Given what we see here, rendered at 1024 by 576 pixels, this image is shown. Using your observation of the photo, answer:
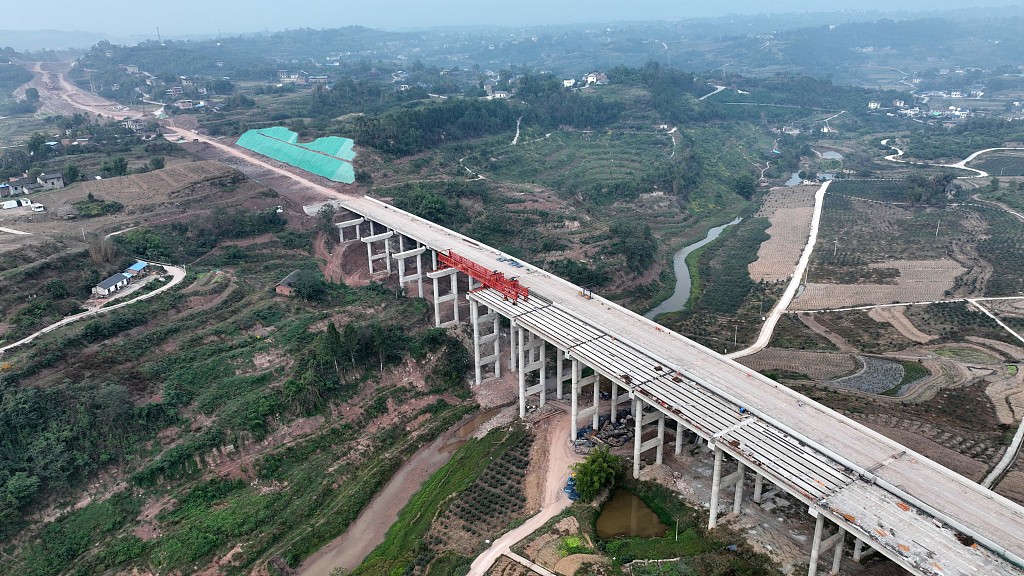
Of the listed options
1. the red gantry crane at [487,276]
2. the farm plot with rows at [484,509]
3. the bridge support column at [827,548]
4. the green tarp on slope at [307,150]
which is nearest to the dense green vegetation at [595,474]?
the farm plot with rows at [484,509]

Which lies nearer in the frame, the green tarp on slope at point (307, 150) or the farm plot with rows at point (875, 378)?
the farm plot with rows at point (875, 378)

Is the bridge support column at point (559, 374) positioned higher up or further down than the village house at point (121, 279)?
further down

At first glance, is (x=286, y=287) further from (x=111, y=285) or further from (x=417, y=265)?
(x=111, y=285)

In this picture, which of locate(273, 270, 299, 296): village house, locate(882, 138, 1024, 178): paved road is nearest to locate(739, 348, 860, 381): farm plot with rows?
locate(273, 270, 299, 296): village house

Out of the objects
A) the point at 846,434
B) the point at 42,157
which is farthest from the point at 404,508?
the point at 42,157

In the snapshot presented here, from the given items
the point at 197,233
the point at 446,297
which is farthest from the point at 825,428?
the point at 197,233

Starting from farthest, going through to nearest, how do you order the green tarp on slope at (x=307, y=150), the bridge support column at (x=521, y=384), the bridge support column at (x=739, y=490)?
1. the green tarp on slope at (x=307, y=150)
2. the bridge support column at (x=521, y=384)
3. the bridge support column at (x=739, y=490)

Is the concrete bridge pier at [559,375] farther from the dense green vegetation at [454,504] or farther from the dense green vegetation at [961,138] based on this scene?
the dense green vegetation at [961,138]

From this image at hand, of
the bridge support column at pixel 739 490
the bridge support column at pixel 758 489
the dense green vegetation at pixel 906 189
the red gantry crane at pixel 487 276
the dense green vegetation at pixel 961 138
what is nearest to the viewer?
the bridge support column at pixel 739 490
